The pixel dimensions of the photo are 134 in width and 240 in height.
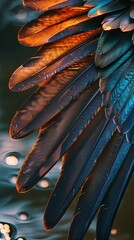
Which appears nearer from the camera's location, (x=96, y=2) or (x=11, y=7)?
(x=96, y=2)

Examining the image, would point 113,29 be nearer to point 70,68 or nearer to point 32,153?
point 70,68

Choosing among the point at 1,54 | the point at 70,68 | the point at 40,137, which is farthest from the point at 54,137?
the point at 1,54

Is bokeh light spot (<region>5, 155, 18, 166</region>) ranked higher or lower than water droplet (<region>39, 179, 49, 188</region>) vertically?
higher

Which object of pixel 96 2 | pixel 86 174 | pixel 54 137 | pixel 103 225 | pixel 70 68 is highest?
pixel 96 2

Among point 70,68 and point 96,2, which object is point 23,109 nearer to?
point 70,68

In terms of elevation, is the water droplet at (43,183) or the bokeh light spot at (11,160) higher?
the bokeh light spot at (11,160)

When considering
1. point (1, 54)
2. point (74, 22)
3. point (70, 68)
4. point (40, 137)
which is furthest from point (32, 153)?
point (1, 54)

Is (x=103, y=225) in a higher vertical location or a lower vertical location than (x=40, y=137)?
lower
